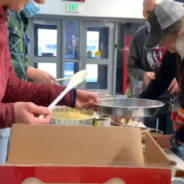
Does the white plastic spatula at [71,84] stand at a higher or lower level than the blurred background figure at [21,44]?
lower

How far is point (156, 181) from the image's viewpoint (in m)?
0.51

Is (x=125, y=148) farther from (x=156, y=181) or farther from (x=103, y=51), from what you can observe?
(x=103, y=51)

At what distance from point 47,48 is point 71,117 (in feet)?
14.2

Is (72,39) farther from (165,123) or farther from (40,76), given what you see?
(40,76)

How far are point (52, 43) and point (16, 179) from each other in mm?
5153

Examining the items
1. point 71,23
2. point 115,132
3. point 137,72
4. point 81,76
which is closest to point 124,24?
point 71,23

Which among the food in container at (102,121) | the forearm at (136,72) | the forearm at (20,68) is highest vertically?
the forearm at (20,68)

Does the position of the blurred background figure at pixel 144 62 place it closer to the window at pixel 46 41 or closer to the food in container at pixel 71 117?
the food in container at pixel 71 117

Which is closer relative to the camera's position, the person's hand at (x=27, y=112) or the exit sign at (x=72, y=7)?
→ the person's hand at (x=27, y=112)

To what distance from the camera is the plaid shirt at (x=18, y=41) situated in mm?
1492

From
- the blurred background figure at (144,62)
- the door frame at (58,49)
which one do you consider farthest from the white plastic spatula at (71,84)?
the door frame at (58,49)

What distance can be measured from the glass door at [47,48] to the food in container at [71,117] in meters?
4.09

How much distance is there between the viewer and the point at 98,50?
5648 mm

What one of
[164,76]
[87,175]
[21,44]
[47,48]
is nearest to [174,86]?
[164,76]
